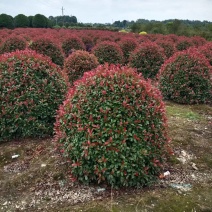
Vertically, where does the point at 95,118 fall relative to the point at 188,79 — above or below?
above

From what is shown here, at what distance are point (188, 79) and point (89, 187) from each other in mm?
4467

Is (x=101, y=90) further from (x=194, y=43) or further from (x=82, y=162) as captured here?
(x=194, y=43)

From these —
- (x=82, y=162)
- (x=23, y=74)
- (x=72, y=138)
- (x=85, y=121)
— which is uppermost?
(x=23, y=74)

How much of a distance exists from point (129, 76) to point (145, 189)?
1436 millimetres

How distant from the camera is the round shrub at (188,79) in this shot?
7020 mm

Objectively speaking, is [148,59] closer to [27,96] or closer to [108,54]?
[108,54]

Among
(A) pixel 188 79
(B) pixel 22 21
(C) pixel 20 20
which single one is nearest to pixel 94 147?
(A) pixel 188 79

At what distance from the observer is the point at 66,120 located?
365cm

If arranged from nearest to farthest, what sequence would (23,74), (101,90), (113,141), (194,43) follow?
(113,141)
(101,90)
(23,74)
(194,43)

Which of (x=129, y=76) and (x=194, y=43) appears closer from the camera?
(x=129, y=76)

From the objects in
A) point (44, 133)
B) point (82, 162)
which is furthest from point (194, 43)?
point (82, 162)

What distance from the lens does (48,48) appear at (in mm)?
10094

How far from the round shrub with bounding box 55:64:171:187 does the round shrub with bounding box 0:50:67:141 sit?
3.59ft

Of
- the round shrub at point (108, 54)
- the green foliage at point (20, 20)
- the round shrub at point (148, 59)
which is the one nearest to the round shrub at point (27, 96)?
the round shrub at point (148, 59)
